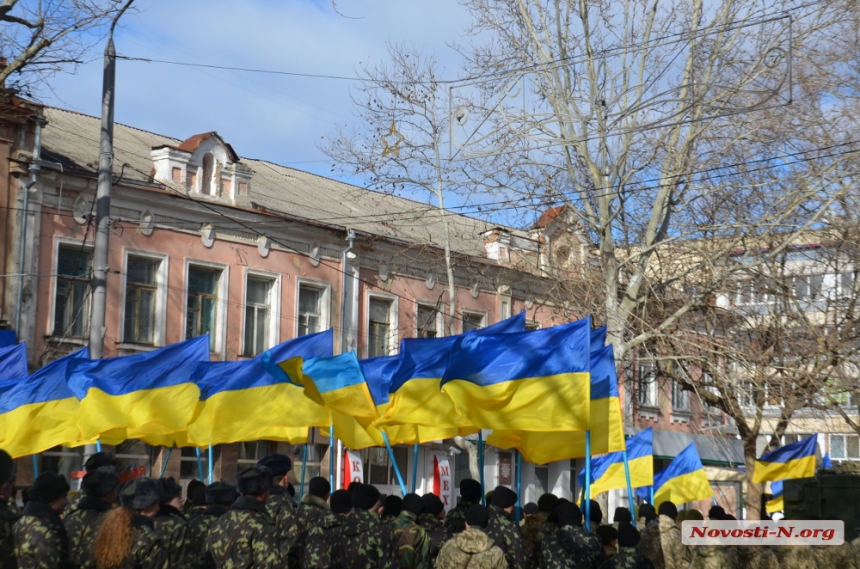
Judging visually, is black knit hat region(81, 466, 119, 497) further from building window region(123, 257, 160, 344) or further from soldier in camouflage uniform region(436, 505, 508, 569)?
building window region(123, 257, 160, 344)

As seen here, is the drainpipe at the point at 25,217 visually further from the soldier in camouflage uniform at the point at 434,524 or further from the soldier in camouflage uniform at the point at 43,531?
the soldier in camouflage uniform at the point at 43,531

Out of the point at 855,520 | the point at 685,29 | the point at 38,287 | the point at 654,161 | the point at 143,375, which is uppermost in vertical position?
the point at 685,29

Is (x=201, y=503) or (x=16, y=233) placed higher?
(x=16, y=233)

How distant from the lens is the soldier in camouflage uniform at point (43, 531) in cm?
747

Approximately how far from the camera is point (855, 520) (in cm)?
1823

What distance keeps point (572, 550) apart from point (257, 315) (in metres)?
16.1

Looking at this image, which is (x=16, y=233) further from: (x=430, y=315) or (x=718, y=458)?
(x=718, y=458)

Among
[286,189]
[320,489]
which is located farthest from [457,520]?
[286,189]

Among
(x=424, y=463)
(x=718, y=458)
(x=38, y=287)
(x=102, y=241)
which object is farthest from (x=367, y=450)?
(x=718, y=458)

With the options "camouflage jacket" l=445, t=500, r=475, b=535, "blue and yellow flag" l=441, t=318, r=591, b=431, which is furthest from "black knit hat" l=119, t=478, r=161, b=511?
"blue and yellow flag" l=441, t=318, r=591, b=431

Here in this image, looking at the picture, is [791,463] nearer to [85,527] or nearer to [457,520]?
[457,520]

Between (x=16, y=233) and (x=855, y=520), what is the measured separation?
14.5 m

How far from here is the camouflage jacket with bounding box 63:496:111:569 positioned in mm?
8469

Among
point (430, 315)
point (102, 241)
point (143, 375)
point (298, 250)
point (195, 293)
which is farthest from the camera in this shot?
point (430, 315)
